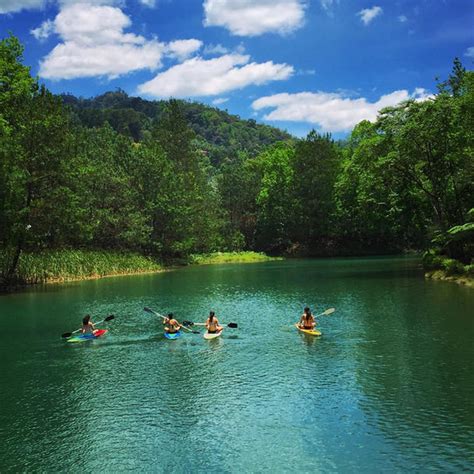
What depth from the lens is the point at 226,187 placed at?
95.4 meters

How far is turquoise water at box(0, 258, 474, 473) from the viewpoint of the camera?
1107 centimetres

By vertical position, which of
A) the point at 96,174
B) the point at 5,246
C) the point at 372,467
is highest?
the point at 96,174

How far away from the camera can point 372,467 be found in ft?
34.0

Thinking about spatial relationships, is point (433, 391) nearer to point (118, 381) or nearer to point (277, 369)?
point (277, 369)

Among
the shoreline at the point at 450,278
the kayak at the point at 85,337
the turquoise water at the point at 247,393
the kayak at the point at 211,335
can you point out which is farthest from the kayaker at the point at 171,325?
the shoreline at the point at 450,278

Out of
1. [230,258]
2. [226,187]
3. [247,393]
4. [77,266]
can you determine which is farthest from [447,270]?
[226,187]

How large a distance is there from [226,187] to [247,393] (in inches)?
3209

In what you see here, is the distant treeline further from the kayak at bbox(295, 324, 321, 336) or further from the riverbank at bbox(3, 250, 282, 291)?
the kayak at bbox(295, 324, 321, 336)

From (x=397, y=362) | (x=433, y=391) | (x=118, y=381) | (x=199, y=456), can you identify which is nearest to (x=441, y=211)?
(x=397, y=362)

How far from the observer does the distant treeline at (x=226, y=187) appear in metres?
41.6

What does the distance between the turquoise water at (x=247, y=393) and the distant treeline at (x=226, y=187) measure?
15.2 metres

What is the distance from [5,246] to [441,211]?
1496 inches

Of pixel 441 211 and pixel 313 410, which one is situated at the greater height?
pixel 441 211

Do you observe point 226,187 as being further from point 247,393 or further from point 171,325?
point 247,393
